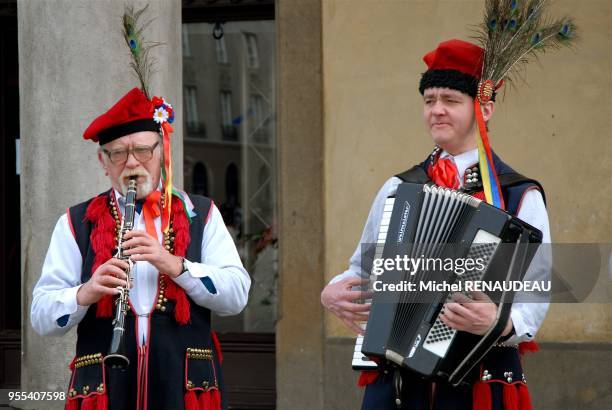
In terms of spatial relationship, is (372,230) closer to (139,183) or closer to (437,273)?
(437,273)

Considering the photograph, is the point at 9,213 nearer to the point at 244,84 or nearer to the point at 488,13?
the point at 244,84

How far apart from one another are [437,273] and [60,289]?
1415 millimetres

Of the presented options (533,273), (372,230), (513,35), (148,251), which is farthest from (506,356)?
(148,251)

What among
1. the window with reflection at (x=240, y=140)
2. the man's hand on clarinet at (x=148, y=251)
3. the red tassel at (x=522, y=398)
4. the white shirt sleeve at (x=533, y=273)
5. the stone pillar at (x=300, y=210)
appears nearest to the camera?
the white shirt sleeve at (x=533, y=273)

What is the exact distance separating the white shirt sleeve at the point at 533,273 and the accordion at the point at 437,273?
8 centimetres

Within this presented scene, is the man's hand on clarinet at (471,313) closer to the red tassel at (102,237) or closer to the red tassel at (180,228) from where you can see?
the red tassel at (180,228)

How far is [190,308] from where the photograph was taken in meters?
4.25

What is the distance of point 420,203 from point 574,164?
3482mm

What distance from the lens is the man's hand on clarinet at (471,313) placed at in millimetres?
3609

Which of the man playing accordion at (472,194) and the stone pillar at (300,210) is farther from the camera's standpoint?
the stone pillar at (300,210)

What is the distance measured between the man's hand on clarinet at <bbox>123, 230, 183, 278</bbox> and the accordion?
0.75 meters

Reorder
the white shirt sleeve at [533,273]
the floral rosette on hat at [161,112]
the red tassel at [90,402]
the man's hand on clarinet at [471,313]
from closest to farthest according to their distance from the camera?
the man's hand on clarinet at [471,313] < the white shirt sleeve at [533,273] < the red tassel at [90,402] < the floral rosette on hat at [161,112]

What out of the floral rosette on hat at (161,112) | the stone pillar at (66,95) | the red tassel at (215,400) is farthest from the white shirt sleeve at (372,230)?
the stone pillar at (66,95)

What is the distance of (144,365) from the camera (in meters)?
4.16
